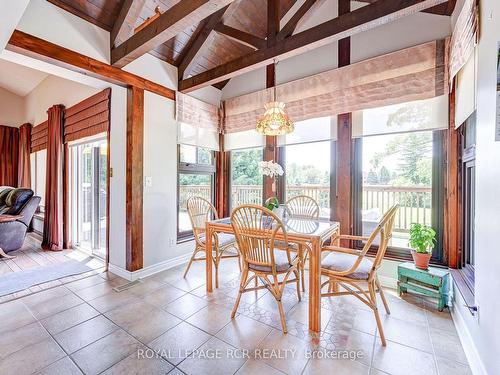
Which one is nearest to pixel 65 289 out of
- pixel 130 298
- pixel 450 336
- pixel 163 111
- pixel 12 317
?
pixel 12 317

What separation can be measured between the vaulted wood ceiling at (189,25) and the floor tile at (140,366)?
8.01 ft

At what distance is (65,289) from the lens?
8.29 ft

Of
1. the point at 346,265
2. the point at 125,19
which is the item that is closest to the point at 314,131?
the point at 346,265

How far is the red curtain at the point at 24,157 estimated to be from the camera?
5.40 meters

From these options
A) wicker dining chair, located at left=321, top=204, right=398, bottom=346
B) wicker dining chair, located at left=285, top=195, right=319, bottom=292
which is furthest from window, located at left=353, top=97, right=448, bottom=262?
wicker dining chair, located at left=321, top=204, right=398, bottom=346

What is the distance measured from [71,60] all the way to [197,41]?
148 cm

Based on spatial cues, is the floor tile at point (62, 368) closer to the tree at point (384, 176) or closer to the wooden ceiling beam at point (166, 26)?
the wooden ceiling beam at point (166, 26)

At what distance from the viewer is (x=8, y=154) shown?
5648mm

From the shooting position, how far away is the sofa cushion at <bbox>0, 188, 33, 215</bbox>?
3801 millimetres

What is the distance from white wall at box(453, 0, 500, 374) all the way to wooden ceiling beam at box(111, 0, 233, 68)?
5.35ft

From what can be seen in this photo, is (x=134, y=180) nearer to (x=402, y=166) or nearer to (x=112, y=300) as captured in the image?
(x=112, y=300)

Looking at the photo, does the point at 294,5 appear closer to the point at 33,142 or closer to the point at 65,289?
the point at 65,289

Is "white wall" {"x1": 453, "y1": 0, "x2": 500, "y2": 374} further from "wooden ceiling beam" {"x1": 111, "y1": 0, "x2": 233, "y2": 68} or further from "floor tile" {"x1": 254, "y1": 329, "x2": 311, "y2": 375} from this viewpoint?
"wooden ceiling beam" {"x1": 111, "y1": 0, "x2": 233, "y2": 68}

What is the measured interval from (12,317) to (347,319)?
2804 millimetres
